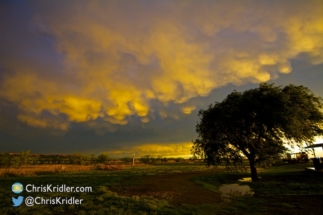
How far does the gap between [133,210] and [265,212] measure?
10141 millimetres

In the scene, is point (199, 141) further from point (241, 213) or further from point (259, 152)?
point (241, 213)

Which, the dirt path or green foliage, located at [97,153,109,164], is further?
green foliage, located at [97,153,109,164]

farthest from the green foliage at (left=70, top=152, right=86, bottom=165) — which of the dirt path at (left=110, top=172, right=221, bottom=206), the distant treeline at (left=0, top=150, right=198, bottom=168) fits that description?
the dirt path at (left=110, top=172, right=221, bottom=206)

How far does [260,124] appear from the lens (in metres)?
30.0

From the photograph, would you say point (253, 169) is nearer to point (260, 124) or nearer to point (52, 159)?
point (260, 124)

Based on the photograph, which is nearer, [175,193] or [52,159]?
[175,193]

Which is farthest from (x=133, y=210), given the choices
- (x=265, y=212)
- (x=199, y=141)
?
(x=199, y=141)

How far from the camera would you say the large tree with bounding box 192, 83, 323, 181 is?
2787 centimetres

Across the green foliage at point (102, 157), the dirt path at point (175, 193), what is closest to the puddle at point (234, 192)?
the dirt path at point (175, 193)

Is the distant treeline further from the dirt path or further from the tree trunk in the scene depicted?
the tree trunk

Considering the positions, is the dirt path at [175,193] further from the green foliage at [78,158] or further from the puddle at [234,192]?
the green foliage at [78,158]

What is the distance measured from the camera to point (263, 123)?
2961 cm

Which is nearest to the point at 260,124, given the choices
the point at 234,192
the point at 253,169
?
the point at 253,169

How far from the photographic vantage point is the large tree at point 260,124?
27.9 meters
